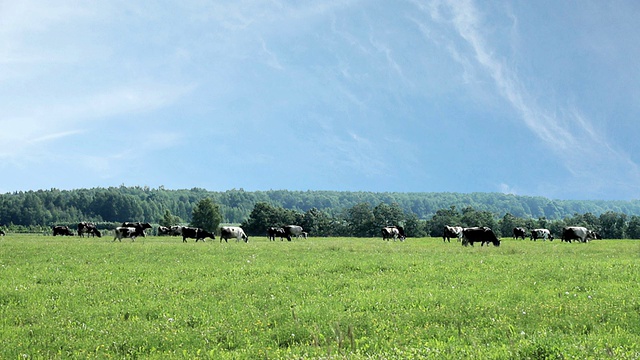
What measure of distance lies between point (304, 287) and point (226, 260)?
38.1 feet

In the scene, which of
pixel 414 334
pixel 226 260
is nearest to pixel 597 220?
pixel 226 260

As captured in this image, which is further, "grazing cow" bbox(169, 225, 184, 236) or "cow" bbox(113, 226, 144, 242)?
"grazing cow" bbox(169, 225, 184, 236)

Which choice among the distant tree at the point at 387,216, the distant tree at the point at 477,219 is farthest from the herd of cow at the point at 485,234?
the distant tree at the point at 477,219

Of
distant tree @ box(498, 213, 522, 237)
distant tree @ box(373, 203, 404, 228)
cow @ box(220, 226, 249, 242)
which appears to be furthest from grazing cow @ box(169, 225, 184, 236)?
distant tree @ box(498, 213, 522, 237)

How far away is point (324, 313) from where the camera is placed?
45.9ft

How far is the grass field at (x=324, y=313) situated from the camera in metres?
11.1

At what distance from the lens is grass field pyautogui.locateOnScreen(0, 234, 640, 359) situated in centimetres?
1108

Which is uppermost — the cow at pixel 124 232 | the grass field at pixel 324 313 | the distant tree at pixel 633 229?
the distant tree at pixel 633 229

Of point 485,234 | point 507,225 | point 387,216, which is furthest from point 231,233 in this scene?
point 507,225

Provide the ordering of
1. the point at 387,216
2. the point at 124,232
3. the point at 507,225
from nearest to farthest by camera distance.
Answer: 1. the point at 124,232
2. the point at 387,216
3. the point at 507,225

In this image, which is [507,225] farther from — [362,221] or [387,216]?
[362,221]

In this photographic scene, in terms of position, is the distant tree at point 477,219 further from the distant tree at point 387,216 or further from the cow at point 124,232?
the cow at point 124,232

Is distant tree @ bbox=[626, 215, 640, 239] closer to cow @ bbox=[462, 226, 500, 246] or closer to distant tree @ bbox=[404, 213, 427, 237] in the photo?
distant tree @ bbox=[404, 213, 427, 237]

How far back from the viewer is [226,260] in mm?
28688
